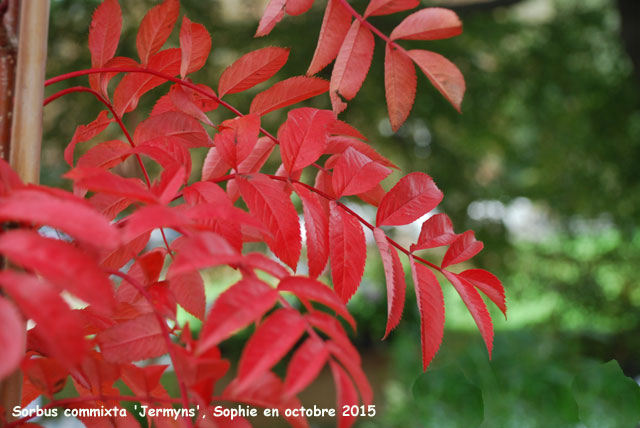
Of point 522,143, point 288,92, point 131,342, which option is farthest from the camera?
point 522,143

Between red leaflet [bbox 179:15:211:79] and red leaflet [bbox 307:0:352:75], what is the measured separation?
8 centimetres

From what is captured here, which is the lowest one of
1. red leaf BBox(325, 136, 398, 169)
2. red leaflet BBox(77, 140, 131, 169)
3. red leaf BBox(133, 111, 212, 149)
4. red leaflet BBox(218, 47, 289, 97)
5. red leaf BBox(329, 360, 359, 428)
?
red leaf BBox(329, 360, 359, 428)

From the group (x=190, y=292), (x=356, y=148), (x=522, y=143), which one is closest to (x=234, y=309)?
(x=190, y=292)

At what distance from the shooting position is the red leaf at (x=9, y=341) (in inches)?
7.5

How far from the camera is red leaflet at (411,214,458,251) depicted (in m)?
0.42

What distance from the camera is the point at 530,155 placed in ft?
11.3

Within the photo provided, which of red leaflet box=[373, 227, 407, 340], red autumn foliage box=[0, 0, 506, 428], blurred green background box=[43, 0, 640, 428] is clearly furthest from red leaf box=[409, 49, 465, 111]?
blurred green background box=[43, 0, 640, 428]

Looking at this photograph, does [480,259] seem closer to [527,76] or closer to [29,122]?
[527,76]

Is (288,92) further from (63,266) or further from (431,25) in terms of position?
(63,266)

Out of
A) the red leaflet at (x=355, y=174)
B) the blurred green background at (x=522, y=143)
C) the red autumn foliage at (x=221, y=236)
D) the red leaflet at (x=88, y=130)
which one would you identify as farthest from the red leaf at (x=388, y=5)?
the blurred green background at (x=522, y=143)

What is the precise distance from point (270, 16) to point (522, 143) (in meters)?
3.64

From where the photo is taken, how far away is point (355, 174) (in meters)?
0.39

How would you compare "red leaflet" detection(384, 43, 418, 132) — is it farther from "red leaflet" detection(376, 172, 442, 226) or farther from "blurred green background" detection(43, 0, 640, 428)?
"blurred green background" detection(43, 0, 640, 428)

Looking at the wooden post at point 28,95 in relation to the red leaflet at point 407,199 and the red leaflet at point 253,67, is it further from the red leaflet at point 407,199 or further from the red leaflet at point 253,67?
the red leaflet at point 407,199
